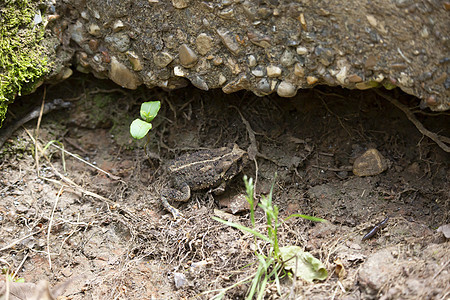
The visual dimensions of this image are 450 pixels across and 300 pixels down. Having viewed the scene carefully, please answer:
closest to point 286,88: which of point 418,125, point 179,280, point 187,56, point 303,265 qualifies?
point 187,56

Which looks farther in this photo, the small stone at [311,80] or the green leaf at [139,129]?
the green leaf at [139,129]

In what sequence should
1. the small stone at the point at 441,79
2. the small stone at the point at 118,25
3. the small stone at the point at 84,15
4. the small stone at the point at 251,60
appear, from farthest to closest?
the small stone at the point at 84,15 → the small stone at the point at 118,25 → the small stone at the point at 251,60 → the small stone at the point at 441,79

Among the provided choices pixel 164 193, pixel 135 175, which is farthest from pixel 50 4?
pixel 164 193

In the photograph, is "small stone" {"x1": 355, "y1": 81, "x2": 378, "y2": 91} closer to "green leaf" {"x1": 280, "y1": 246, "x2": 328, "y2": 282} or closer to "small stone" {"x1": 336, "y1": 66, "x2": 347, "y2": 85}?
"small stone" {"x1": 336, "y1": 66, "x2": 347, "y2": 85}

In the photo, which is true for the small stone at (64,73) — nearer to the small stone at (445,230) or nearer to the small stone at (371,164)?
the small stone at (371,164)

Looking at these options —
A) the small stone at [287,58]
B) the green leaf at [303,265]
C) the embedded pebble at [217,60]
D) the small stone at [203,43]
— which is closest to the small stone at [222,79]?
the embedded pebble at [217,60]

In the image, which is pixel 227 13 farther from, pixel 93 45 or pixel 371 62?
pixel 93 45

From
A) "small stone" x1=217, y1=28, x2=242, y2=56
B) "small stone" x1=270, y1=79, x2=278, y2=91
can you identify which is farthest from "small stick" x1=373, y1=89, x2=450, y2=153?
"small stone" x1=217, y1=28, x2=242, y2=56
